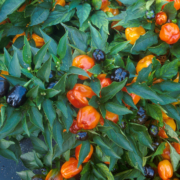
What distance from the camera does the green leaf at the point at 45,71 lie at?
0.58m

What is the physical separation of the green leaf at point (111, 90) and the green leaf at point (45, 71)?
209 mm

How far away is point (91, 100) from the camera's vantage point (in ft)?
2.17

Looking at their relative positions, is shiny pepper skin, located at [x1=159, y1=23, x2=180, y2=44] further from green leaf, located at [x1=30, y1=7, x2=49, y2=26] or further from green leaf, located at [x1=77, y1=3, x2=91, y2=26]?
green leaf, located at [x1=30, y1=7, x2=49, y2=26]

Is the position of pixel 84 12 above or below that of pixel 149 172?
above

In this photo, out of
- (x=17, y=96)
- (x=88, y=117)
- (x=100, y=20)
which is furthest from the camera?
(x=100, y=20)

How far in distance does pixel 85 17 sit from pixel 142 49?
359mm

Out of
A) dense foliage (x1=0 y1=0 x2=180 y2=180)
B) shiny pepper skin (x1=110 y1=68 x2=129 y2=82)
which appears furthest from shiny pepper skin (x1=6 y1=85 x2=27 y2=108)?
shiny pepper skin (x1=110 y1=68 x2=129 y2=82)

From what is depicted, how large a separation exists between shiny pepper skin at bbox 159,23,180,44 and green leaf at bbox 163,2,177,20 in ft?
0.16

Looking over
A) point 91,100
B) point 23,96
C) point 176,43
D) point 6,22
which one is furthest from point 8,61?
point 176,43

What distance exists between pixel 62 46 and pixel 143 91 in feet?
1.15

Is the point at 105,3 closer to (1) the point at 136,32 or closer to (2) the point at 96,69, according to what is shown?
(1) the point at 136,32

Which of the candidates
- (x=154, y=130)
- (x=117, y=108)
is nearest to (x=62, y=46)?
(x=117, y=108)

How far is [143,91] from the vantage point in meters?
0.67

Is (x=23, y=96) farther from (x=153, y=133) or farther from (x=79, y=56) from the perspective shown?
(x=153, y=133)
